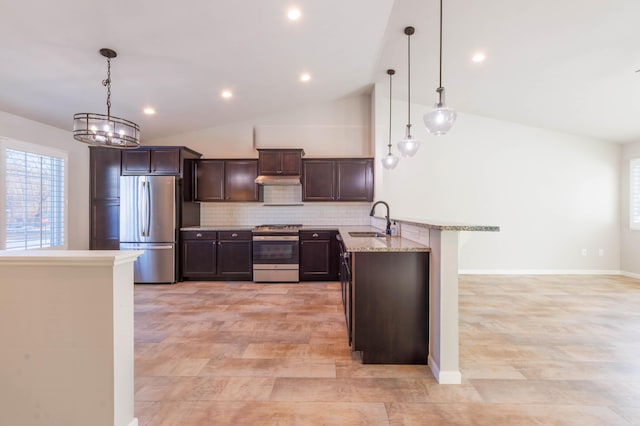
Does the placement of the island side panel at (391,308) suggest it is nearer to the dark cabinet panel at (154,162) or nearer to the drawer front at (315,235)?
the drawer front at (315,235)

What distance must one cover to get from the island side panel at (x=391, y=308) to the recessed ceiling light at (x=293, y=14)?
7.83 feet

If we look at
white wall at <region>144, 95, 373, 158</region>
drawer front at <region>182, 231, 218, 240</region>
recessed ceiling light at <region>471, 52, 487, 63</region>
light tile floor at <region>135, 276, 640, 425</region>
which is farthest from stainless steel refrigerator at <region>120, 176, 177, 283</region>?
recessed ceiling light at <region>471, 52, 487, 63</region>

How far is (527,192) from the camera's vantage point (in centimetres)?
531

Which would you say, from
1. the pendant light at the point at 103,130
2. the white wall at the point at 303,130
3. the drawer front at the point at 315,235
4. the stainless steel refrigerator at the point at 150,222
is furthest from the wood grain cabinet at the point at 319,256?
the pendant light at the point at 103,130

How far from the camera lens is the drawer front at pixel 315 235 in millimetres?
4852

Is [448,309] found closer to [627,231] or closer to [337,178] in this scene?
[337,178]

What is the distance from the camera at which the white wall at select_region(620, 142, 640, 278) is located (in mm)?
5023

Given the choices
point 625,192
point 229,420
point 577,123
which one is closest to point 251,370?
point 229,420

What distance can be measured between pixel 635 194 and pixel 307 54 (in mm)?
6046

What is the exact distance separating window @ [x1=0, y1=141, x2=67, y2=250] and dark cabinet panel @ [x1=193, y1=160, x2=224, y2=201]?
6.17 ft

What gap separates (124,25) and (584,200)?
23.6 ft

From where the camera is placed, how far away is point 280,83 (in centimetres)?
432

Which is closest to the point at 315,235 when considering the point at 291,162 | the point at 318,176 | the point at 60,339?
the point at 318,176

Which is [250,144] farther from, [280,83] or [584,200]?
[584,200]
